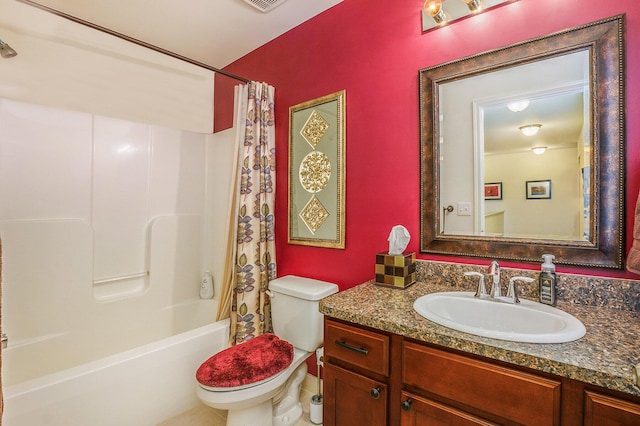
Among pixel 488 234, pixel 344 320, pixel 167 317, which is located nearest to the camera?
pixel 344 320

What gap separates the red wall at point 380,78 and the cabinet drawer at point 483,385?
0.59m

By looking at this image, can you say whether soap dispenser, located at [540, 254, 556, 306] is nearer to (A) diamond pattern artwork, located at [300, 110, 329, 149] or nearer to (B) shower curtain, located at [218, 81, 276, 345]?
(A) diamond pattern artwork, located at [300, 110, 329, 149]

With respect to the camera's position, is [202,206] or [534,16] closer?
[534,16]

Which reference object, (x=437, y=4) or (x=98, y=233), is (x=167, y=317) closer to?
Result: (x=98, y=233)

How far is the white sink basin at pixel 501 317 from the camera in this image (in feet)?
2.68

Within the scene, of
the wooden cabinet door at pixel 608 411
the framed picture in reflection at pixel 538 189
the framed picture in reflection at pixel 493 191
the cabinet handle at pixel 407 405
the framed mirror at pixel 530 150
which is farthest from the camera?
the framed picture in reflection at pixel 493 191

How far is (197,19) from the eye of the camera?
1975 millimetres

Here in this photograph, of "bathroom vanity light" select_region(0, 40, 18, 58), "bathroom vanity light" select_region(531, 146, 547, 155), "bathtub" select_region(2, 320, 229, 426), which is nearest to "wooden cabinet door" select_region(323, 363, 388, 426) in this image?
"bathtub" select_region(2, 320, 229, 426)

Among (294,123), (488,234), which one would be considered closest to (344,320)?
(488,234)

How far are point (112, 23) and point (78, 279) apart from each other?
180 cm

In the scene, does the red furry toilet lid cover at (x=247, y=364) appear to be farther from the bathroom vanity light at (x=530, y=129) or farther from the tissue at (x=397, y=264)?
the bathroom vanity light at (x=530, y=129)

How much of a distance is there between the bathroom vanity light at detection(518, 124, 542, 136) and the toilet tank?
3.94ft

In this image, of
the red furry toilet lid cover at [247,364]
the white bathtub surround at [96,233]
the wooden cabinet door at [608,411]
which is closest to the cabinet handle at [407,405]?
the wooden cabinet door at [608,411]

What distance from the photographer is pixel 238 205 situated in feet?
6.46
